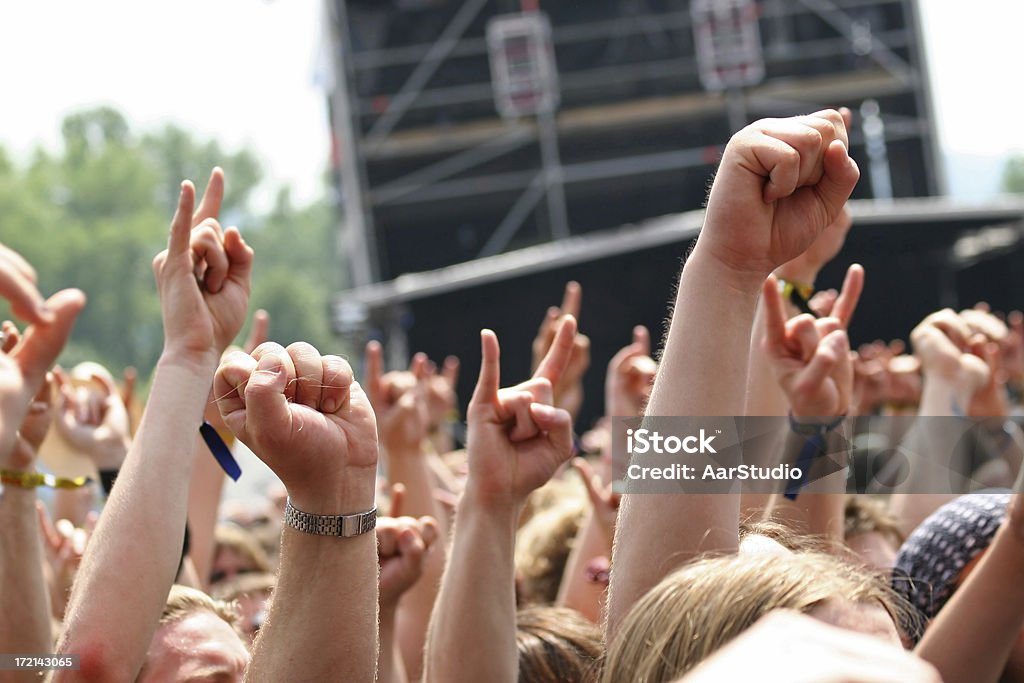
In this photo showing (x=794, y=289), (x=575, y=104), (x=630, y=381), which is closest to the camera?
(x=794, y=289)

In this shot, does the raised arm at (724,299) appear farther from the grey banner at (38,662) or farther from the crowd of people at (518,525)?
the grey banner at (38,662)

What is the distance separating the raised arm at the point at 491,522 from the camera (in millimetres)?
1648

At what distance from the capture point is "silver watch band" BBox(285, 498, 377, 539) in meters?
1.33

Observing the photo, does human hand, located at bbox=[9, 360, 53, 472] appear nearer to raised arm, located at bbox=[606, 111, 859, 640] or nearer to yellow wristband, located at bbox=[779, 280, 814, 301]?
raised arm, located at bbox=[606, 111, 859, 640]

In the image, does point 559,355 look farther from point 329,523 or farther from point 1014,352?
point 1014,352

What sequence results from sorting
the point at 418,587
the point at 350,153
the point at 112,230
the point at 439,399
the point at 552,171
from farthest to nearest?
the point at 112,230, the point at 552,171, the point at 350,153, the point at 439,399, the point at 418,587

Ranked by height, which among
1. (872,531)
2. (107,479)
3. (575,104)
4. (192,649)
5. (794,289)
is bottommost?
(872,531)

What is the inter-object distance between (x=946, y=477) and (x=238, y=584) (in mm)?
1955

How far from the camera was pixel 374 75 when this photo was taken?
42.1ft

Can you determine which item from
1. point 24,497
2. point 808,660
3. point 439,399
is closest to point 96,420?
point 24,497

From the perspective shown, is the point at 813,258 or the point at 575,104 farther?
the point at 575,104

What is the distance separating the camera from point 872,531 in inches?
100

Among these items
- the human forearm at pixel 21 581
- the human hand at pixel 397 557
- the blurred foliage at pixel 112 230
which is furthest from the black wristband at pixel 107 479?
the blurred foliage at pixel 112 230

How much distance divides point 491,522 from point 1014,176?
201ft
